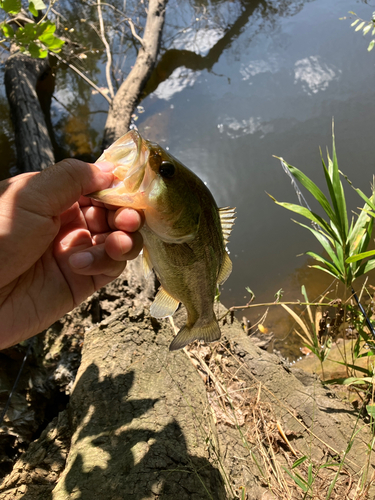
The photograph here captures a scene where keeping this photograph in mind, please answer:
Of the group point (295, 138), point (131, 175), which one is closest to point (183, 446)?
point (131, 175)

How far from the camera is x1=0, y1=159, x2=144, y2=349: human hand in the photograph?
5.09 ft

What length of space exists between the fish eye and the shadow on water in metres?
1.75

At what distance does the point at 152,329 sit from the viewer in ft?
9.25

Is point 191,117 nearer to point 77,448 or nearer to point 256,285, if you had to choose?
point 256,285

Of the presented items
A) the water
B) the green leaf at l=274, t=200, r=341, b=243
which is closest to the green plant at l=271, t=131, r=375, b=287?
the green leaf at l=274, t=200, r=341, b=243

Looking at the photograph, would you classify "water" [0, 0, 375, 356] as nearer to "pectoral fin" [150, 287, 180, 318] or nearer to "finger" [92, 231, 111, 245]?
"pectoral fin" [150, 287, 180, 318]

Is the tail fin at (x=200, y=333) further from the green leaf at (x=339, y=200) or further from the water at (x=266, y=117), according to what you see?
the water at (x=266, y=117)

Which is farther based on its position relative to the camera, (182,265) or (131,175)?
(182,265)

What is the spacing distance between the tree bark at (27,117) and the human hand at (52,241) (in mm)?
3139

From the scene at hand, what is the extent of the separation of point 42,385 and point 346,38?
30.1 feet

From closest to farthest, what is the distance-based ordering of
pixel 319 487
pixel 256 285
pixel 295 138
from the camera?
pixel 319 487 < pixel 256 285 < pixel 295 138

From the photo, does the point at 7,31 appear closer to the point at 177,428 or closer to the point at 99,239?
the point at 99,239

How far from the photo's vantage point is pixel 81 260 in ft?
5.56

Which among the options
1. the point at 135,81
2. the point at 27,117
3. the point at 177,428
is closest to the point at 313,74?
the point at 135,81
